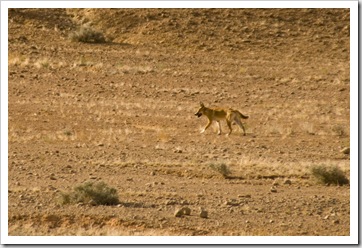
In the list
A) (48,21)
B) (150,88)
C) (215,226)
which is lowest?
(215,226)

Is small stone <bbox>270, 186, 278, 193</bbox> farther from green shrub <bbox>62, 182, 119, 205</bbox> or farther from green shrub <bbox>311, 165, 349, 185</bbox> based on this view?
green shrub <bbox>62, 182, 119, 205</bbox>

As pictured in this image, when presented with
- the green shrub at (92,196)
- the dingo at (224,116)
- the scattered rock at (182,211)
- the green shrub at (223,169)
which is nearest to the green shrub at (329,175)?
the green shrub at (223,169)

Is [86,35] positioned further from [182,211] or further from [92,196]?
[182,211]

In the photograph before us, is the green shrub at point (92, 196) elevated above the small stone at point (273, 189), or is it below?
above

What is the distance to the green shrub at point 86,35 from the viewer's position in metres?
38.8

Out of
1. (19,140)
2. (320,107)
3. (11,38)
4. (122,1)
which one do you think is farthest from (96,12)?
(122,1)

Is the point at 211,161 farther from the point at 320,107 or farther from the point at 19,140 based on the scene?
the point at 320,107

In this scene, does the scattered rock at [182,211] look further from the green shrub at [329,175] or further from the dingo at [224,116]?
the dingo at [224,116]

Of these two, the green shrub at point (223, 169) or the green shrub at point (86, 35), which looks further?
the green shrub at point (86, 35)

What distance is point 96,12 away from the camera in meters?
44.9

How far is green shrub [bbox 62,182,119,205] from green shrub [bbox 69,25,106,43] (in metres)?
23.9

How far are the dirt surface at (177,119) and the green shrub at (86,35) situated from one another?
0.35 metres

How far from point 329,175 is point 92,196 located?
406cm

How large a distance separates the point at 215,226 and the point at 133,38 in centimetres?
2684
